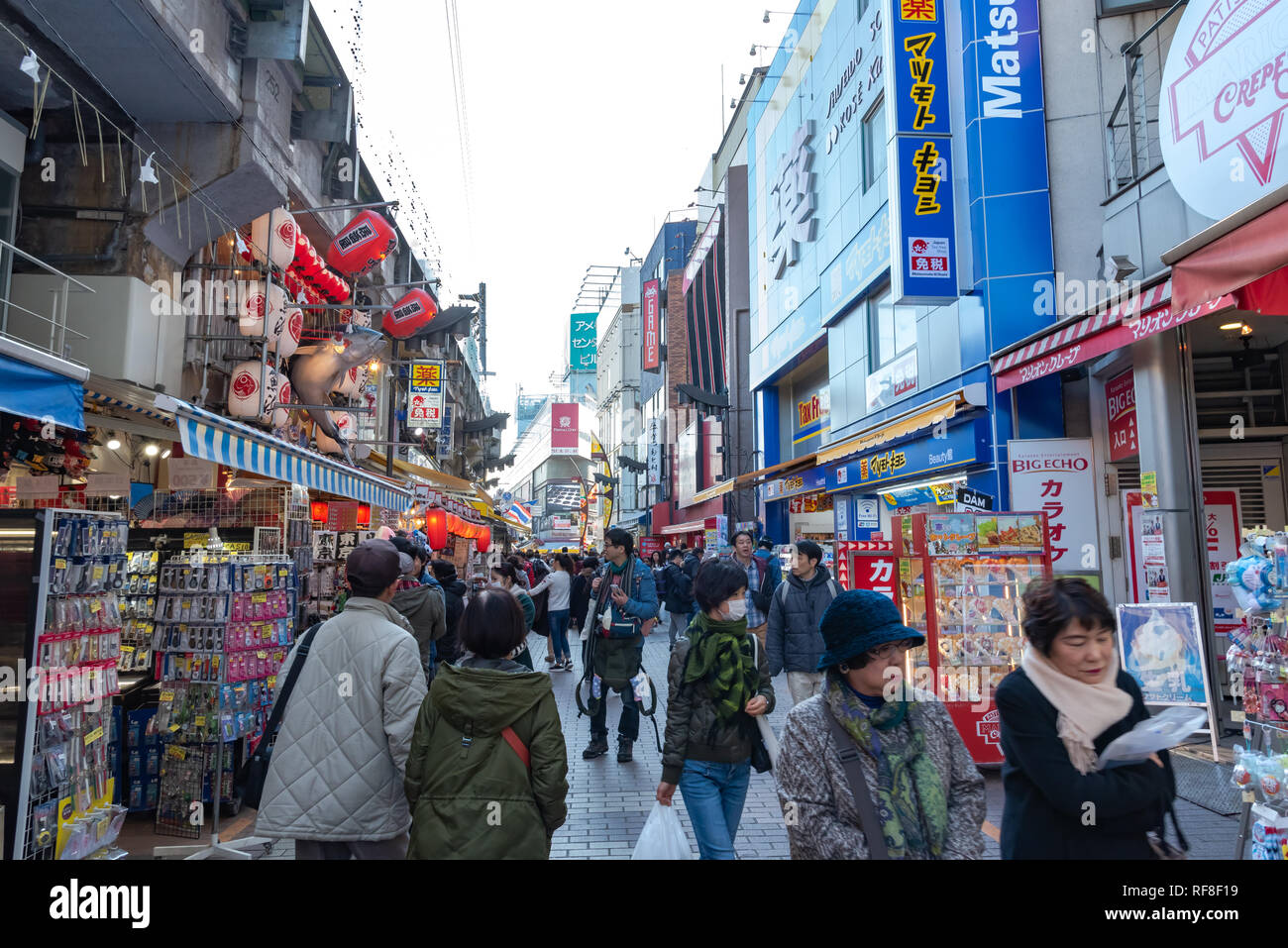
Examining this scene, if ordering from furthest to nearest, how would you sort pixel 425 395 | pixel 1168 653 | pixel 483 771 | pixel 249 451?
pixel 425 395 < pixel 249 451 < pixel 1168 653 < pixel 483 771

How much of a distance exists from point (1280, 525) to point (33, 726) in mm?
12744

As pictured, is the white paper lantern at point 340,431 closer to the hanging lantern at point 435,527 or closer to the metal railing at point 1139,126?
the hanging lantern at point 435,527

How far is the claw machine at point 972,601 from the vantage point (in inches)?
269

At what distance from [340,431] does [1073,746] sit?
14.6 metres

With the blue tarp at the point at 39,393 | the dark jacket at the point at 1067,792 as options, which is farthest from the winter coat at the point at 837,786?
the blue tarp at the point at 39,393

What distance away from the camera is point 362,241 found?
43.1ft

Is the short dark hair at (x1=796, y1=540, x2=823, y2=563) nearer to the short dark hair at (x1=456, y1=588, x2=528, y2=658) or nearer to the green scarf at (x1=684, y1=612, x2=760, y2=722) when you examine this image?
the green scarf at (x1=684, y1=612, x2=760, y2=722)

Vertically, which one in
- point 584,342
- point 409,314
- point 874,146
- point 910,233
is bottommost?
point 910,233

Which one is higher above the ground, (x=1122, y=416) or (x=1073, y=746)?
(x=1122, y=416)

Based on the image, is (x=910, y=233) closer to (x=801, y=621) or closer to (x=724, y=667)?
(x=801, y=621)

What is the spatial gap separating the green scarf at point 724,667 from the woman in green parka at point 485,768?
0.97m

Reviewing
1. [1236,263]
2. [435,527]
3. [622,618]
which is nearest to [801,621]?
[622,618]

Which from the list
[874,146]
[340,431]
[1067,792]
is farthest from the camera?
[874,146]

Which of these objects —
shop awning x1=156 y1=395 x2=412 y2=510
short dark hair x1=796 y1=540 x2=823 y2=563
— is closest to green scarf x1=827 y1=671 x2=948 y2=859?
short dark hair x1=796 y1=540 x2=823 y2=563
